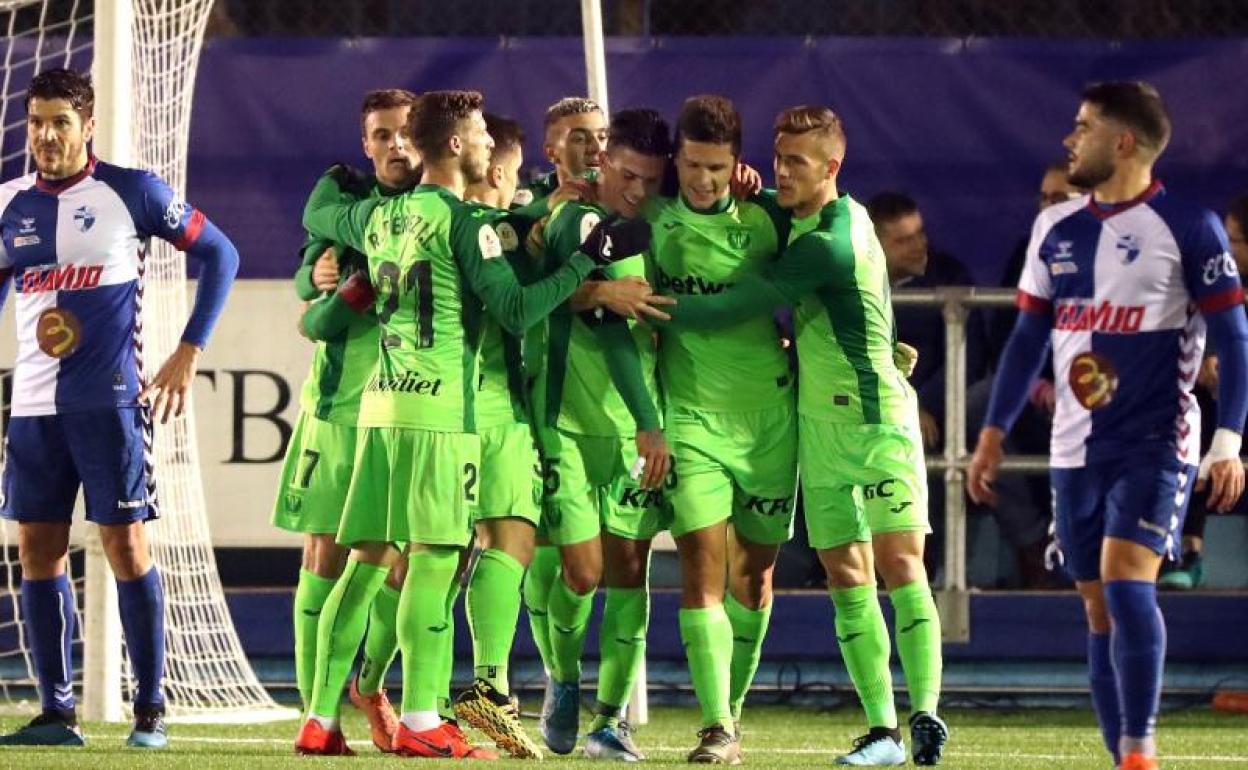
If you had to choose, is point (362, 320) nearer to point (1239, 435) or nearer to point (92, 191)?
point (92, 191)

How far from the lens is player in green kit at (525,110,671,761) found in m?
7.58

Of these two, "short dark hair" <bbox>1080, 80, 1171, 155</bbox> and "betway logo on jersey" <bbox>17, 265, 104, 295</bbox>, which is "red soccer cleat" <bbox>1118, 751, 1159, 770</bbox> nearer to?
"short dark hair" <bbox>1080, 80, 1171, 155</bbox>

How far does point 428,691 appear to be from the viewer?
23.7 ft

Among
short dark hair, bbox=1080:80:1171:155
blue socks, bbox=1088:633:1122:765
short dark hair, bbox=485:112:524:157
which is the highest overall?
short dark hair, bbox=485:112:524:157

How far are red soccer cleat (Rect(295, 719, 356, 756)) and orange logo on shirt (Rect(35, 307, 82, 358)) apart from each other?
139 centimetres

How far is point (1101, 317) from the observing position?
6.75 metres

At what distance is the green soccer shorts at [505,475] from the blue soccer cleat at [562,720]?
0.71m

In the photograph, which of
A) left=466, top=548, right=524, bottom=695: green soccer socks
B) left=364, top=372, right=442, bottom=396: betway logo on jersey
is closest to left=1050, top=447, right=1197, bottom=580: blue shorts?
left=466, top=548, right=524, bottom=695: green soccer socks

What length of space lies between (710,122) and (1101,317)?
1312mm

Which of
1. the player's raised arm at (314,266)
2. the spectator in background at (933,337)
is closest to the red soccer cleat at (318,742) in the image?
the player's raised arm at (314,266)

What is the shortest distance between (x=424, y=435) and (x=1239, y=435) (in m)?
2.21

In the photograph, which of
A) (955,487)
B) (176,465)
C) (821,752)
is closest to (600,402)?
(821,752)

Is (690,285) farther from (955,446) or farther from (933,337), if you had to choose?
(933,337)

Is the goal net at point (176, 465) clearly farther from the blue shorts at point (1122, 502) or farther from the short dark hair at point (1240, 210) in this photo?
the short dark hair at point (1240, 210)
